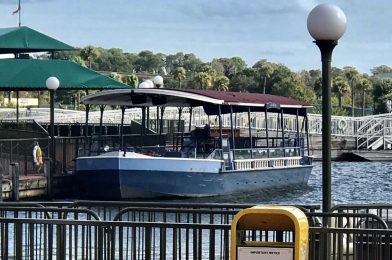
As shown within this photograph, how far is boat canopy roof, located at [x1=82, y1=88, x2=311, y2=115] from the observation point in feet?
129

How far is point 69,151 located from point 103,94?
4.21 metres

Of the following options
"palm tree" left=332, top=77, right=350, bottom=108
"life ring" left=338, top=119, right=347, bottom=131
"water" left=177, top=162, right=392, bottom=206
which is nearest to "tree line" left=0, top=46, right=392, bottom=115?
"palm tree" left=332, top=77, right=350, bottom=108

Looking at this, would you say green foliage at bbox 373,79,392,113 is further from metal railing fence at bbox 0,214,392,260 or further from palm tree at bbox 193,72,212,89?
metal railing fence at bbox 0,214,392,260

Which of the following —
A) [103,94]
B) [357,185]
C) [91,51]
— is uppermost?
[91,51]

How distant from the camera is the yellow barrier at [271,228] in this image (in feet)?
32.6

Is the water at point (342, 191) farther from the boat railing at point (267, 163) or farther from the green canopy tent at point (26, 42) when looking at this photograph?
the green canopy tent at point (26, 42)

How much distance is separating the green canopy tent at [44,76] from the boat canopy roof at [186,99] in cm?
910

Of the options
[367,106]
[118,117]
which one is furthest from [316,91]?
[118,117]

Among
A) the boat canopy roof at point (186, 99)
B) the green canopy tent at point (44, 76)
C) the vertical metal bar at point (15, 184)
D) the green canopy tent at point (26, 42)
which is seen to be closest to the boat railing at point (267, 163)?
the boat canopy roof at point (186, 99)

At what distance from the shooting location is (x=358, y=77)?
146500 millimetres

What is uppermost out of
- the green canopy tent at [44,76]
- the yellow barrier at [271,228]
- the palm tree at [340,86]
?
the palm tree at [340,86]

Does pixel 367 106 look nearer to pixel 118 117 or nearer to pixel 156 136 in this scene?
pixel 118 117

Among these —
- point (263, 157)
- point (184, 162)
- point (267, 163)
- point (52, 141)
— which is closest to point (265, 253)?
point (184, 162)

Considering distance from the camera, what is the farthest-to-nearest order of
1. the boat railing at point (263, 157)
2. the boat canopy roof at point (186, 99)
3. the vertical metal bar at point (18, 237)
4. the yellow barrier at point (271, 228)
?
the boat railing at point (263, 157), the boat canopy roof at point (186, 99), the vertical metal bar at point (18, 237), the yellow barrier at point (271, 228)
